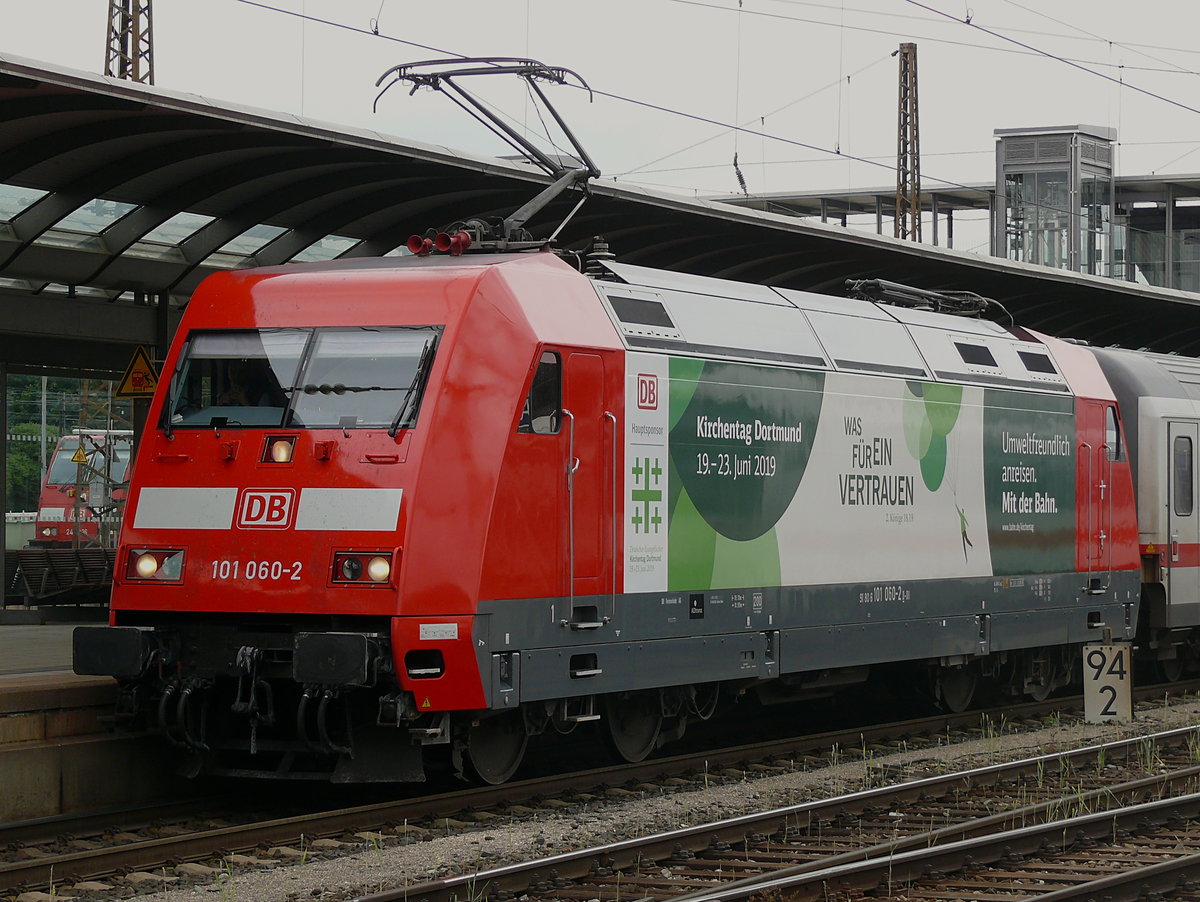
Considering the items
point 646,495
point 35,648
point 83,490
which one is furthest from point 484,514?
point 83,490

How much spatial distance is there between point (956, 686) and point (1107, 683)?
4.79ft

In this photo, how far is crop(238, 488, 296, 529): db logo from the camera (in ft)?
32.7

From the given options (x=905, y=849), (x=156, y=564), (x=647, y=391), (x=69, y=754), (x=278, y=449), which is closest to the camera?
(x=905, y=849)

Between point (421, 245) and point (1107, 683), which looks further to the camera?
point (1107, 683)

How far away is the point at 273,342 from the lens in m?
10.6

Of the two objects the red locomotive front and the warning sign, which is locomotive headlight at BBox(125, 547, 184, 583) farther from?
the warning sign

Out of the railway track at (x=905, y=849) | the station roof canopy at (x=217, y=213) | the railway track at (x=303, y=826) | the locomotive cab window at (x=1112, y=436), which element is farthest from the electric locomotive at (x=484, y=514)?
the locomotive cab window at (x=1112, y=436)

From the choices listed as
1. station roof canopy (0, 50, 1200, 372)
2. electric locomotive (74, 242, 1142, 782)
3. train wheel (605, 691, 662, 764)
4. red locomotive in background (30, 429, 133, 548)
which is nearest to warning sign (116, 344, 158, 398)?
station roof canopy (0, 50, 1200, 372)

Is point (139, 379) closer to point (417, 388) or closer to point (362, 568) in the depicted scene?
point (417, 388)

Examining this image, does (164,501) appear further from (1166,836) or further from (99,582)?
(99,582)

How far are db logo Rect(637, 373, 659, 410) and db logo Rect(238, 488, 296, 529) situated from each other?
245cm

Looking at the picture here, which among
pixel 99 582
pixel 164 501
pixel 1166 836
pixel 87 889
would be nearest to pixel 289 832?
pixel 87 889

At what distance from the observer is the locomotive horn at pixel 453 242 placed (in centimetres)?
1107

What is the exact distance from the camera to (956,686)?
1563cm
